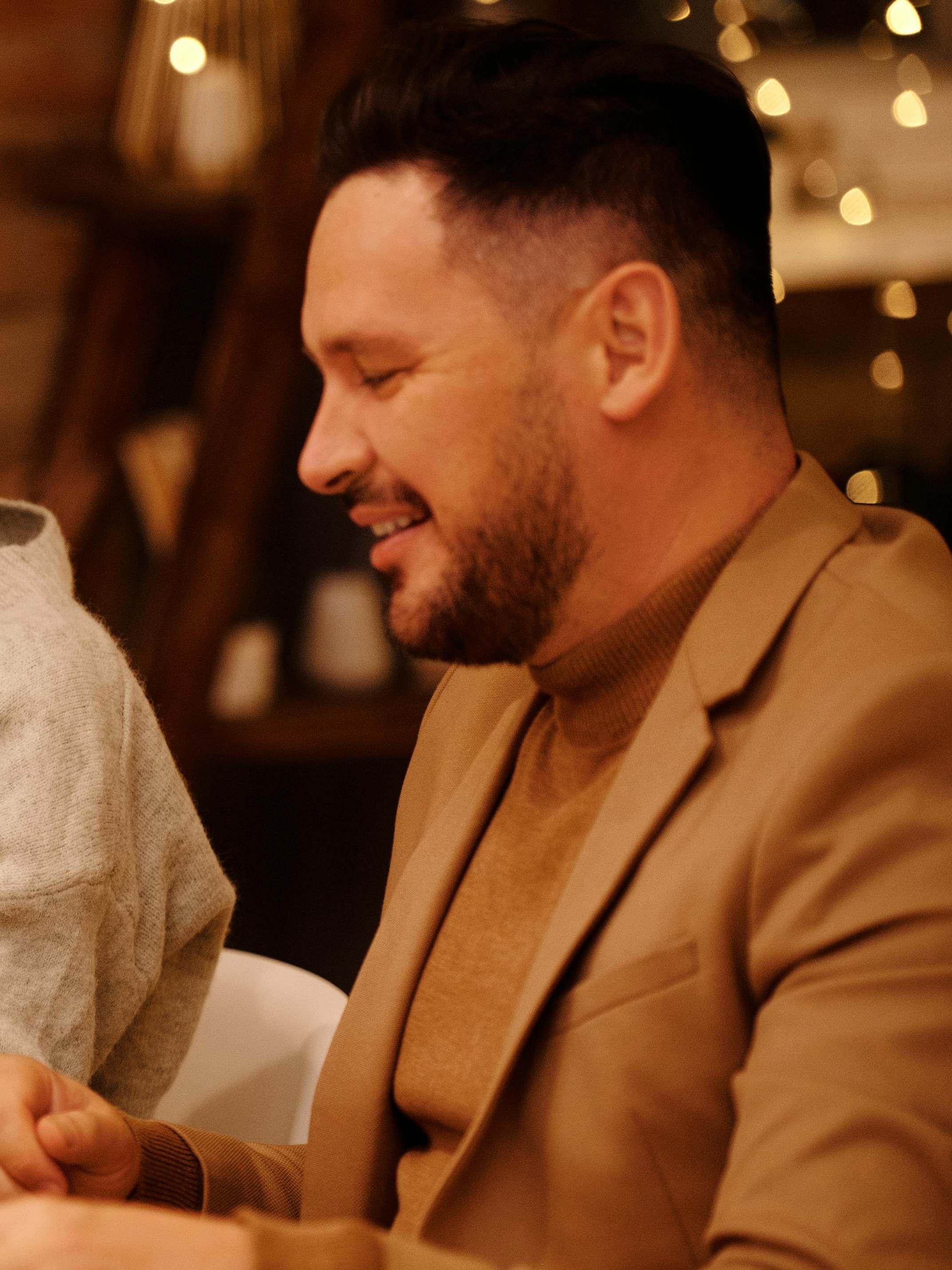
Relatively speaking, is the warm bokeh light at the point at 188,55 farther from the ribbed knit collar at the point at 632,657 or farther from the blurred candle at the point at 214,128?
the ribbed knit collar at the point at 632,657

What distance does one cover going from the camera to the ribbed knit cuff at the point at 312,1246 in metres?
0.62

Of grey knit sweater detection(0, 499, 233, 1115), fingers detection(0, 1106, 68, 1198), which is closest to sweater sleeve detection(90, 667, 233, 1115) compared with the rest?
grey knit sweater detection(0, 499, 233, 1115)

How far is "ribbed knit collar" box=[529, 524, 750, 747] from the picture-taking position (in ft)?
3.05

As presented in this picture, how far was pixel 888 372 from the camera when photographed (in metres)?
2.38

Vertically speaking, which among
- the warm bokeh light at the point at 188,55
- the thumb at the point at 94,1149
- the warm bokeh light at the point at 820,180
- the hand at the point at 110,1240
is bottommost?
the thumb at the point at 94,1149

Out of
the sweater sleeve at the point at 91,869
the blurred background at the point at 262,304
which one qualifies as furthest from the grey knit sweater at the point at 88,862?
the blurred background at the point at 262,304

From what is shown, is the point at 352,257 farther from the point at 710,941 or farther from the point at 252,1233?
the point at 252,1233

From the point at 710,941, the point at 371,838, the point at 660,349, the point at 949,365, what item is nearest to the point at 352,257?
the point at 660,349

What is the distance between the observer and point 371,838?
9.34 ft

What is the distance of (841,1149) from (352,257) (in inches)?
24.1

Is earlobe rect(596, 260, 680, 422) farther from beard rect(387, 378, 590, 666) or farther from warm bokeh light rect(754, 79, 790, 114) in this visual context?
warm bokeh light rect(754, 79, 790, 114)

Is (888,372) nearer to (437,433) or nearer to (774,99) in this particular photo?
(774,99)

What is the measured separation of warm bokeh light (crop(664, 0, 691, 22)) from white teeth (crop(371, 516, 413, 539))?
1822 millimetres

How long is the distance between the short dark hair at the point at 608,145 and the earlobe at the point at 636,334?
0.03 metres
